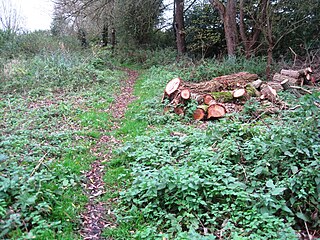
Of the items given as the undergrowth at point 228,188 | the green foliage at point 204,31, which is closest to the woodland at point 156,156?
the undergrowth at point 228,188

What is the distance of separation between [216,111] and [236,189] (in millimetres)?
3533

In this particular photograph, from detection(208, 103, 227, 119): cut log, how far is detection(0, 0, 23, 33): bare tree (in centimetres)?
1386

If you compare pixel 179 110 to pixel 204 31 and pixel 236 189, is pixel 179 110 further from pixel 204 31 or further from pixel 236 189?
pixel 204 31

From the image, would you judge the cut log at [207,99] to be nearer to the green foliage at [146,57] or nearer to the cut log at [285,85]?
the cut log at [285,85]

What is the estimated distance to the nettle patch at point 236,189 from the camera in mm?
2977

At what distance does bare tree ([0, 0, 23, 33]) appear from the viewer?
15723 millimetres

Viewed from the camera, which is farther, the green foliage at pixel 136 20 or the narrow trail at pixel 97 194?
the green foliage at pixel 136 20

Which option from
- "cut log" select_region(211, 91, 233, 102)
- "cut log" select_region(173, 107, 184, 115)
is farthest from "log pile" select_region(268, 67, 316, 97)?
"cut log" select_region(173, 107, 184, 115)

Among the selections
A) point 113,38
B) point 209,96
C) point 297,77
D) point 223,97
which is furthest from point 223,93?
point 113,38

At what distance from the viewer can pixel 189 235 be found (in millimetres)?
2729

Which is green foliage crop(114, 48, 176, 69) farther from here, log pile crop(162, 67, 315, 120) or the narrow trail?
the narrow trail

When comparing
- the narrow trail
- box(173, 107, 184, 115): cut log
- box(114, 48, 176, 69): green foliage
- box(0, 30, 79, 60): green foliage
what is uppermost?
box(0, 30, 79, 60): green foliage

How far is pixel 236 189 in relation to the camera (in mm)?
3375

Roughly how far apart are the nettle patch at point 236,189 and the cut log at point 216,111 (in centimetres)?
238
